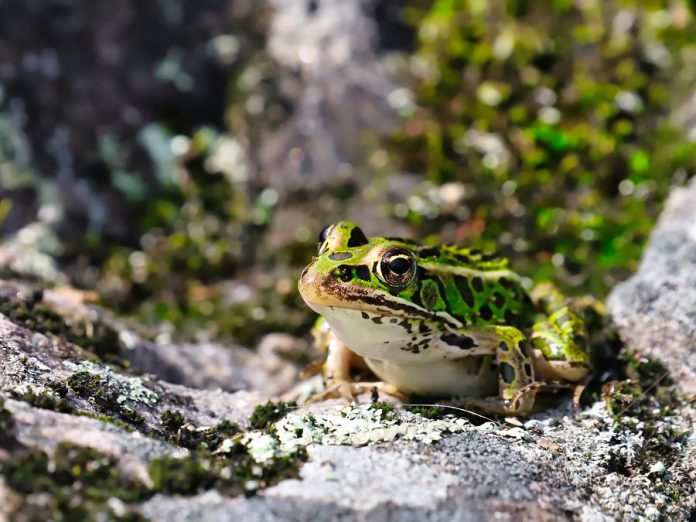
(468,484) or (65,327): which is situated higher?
(65,327)

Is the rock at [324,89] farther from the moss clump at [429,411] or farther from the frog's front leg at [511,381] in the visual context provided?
the moss clump at [429,411]

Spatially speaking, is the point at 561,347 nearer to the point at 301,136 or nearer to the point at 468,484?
the point at 468,484

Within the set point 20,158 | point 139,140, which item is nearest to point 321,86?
point 139,140

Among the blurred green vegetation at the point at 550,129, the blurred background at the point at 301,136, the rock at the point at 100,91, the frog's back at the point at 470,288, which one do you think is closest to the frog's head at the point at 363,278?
the frog's back at the point at 470,288

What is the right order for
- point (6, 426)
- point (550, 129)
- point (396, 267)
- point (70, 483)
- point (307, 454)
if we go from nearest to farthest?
point (70, 483) → point (6, 426) → point (307, 454) → point (396, 267) → point (550, 129)

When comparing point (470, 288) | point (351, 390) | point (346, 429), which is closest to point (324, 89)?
point (470, 288)
